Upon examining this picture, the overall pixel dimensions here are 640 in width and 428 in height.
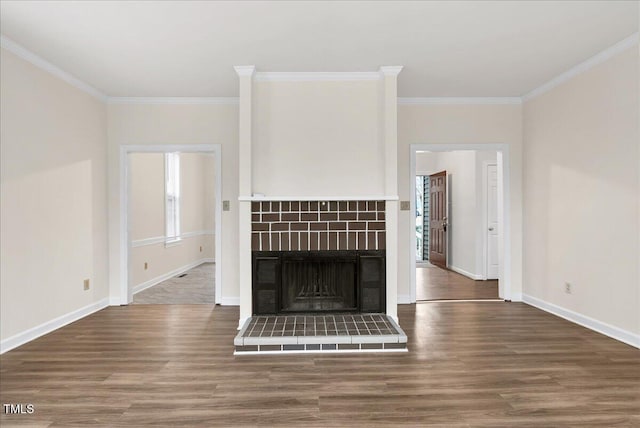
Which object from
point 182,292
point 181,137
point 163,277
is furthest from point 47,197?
point 163,277

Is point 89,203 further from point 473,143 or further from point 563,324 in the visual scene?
point 563,324

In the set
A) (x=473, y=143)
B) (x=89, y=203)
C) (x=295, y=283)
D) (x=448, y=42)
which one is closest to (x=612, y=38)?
(x=448, y=42)

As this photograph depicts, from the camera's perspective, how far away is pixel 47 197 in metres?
3.54

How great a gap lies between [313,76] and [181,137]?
6.16 ft

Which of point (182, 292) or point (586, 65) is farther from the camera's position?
point (182, 292)

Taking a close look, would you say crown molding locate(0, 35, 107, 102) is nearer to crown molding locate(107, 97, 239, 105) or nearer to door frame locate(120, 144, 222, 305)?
crown molding locate(107, 97, 239, 105)

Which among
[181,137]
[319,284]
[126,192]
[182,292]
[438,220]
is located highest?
[181,137]

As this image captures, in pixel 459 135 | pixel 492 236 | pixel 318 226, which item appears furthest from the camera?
pixel 492 236

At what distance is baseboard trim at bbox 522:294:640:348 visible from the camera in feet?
10.4

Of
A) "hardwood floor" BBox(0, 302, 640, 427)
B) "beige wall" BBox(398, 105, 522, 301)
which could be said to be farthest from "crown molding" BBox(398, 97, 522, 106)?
"hardwood floor" BBox(0, 302, 640, 427)

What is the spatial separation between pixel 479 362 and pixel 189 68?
3542 millimetres

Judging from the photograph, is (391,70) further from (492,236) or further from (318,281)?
(492,236)

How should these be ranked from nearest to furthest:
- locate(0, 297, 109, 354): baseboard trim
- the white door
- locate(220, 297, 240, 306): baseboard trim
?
locate(0, 297, 109, 354): baseboard trim
locate(220, 297, 240, 306): baseboard trim
the white door

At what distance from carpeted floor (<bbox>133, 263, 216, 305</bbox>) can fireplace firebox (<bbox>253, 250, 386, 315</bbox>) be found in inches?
54.6
